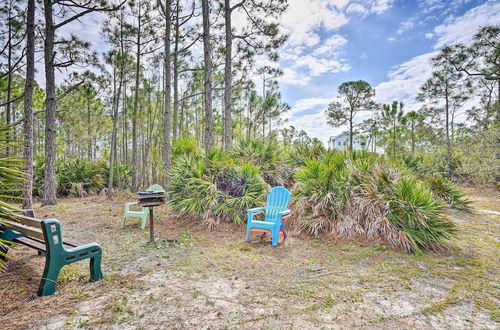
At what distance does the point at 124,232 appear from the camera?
5.04m

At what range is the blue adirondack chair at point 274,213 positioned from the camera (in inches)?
165

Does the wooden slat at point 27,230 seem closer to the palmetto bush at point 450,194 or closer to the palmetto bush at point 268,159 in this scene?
the palmetto bush at point 268,159

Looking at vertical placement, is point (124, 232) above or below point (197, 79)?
below

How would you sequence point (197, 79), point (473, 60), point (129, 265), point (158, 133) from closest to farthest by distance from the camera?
1. point (129, 265)
2. point (473, 60)
3. point (197, 79)
4. point (158, 133)

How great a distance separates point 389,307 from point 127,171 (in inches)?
583

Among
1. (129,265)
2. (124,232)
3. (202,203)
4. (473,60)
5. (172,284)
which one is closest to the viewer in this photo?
(172,284)

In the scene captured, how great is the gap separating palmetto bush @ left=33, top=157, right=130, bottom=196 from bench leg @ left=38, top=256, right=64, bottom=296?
1010cm

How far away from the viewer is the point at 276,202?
188 inches

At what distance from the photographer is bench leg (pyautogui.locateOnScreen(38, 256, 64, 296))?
7.64ft

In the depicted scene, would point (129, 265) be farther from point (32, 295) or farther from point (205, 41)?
point (205, 41)

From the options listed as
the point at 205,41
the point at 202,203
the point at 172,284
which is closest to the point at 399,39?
the point at 205,41

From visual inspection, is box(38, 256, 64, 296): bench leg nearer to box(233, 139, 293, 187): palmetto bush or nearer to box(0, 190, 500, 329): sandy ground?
box(0, 190, 500, 329): sandy ground

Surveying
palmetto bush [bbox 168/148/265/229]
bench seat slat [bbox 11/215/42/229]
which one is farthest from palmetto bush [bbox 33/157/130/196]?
bench seat slat [bbox 11/215/42/229]

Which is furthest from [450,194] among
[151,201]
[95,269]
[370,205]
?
[95,269]
